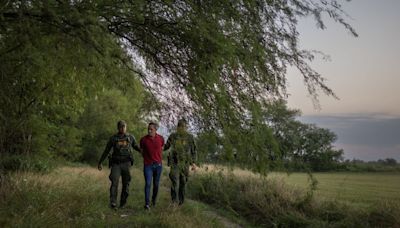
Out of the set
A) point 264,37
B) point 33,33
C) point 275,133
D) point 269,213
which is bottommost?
point 269,213

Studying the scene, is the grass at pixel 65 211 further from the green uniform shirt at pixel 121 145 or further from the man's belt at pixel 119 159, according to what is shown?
the green uniform shirt at pixel 121 145

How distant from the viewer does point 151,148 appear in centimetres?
1027

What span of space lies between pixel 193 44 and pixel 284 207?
370 inches

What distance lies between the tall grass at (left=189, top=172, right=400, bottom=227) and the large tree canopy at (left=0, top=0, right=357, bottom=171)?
5446 mm

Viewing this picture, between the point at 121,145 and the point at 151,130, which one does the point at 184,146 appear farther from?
the point at 121,145

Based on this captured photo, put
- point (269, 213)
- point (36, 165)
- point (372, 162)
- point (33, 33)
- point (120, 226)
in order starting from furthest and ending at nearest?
point (372, 162) < point (36, 165) < point (269, 213) < point (120, 226) < point (33, 33)

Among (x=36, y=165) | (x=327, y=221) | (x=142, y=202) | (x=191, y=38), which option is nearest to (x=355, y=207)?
(x=327, y=221)

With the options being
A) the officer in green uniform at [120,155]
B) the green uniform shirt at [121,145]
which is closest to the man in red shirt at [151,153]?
the officer in green uniform at [120,155]

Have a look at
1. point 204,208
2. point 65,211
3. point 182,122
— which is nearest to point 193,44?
point 182,122

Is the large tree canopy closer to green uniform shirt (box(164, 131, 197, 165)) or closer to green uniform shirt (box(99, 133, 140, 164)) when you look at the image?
green uniform shirt (box(164, 131, 197, 165))

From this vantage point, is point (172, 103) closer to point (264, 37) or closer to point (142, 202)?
point (264, 37)

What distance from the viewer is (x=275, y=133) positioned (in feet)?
19.4

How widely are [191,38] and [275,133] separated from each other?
1.71m

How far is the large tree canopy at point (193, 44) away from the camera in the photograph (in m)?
5.16
